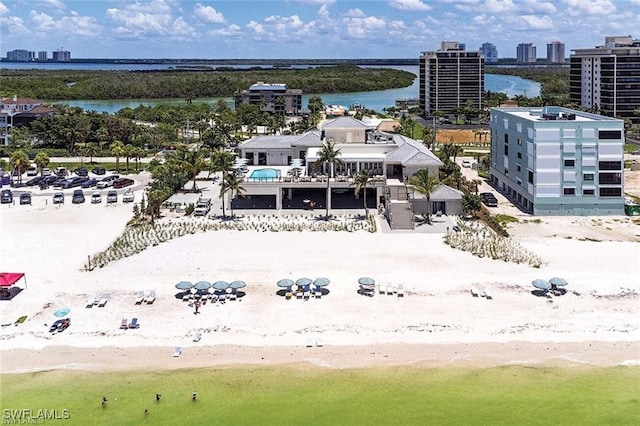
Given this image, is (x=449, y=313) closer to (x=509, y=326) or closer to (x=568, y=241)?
(x=509, y=326)

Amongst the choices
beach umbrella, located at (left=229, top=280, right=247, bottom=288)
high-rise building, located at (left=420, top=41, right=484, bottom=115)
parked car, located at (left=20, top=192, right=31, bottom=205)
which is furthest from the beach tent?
high-rise building, located at (left=420, top=41, right=484, bottom=115)

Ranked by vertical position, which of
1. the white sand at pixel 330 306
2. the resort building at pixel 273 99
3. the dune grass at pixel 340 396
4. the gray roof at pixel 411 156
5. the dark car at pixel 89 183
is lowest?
the dune grass at pixel 340 396

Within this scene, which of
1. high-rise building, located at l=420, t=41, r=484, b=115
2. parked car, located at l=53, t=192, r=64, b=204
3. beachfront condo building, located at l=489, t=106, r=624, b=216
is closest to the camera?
beachfront condo building, located at l=489, t=106, r=624, b=216

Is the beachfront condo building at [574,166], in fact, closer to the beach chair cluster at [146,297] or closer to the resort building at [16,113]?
the beach chair cluster at [146,297]

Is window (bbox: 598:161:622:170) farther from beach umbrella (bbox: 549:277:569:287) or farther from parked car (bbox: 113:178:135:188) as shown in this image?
parked car (bbox: 113:178:135:188)

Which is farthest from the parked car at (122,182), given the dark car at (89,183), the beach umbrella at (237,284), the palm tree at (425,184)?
the beach umbrella at (237,284)

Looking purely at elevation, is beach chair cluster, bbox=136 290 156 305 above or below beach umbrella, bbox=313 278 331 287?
below

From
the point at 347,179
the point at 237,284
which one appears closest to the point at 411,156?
the point at 347,179
